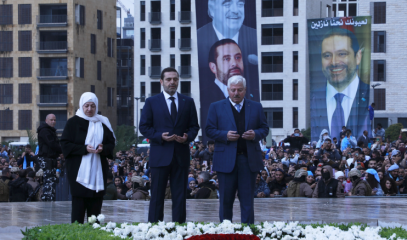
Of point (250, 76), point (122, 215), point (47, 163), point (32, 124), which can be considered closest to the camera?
point (122, 215)

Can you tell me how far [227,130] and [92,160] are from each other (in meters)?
1.56

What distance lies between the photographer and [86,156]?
6809 millimetres

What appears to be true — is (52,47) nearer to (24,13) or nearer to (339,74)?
(24,13)

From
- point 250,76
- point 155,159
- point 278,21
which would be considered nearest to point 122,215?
point 155,159

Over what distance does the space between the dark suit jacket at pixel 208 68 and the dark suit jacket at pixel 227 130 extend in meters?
12.0

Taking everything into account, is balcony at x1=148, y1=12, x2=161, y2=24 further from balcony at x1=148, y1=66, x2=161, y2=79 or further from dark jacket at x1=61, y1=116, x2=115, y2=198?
dark jacket at x1=61, y1=116, x2=115, y2=198

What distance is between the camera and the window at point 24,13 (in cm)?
5641

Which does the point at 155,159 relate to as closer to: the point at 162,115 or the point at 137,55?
the point at 162,115

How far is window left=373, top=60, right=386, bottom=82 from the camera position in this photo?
54375mm

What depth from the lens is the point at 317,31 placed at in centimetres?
2542

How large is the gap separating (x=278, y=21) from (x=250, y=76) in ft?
128

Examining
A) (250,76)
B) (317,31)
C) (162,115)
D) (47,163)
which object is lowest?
(47,163)

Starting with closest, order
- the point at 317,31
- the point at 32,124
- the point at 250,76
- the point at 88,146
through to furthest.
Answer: the point at 88,146
the point at 250,76
the point at 317,31
the point at 32,124

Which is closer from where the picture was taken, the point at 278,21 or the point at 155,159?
the point at 155,159
